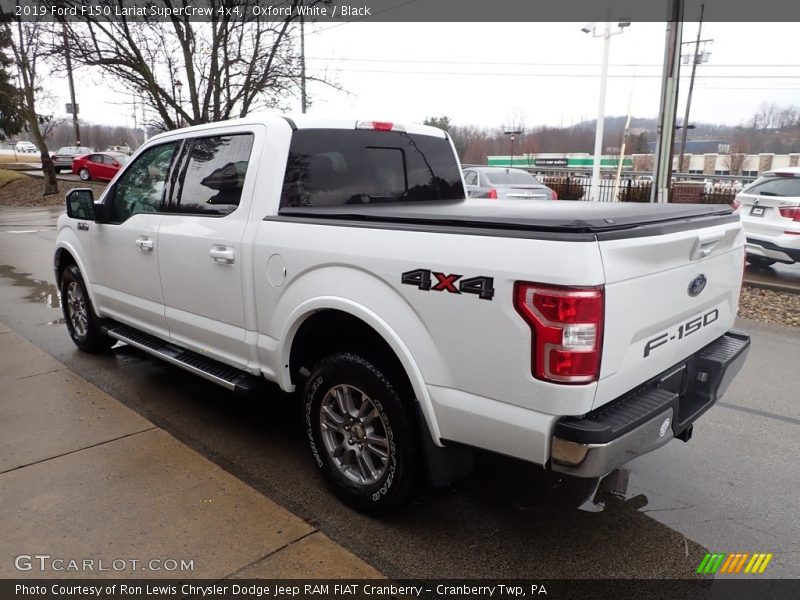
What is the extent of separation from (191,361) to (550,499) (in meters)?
2.39

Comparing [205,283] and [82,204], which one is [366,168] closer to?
[205,283]

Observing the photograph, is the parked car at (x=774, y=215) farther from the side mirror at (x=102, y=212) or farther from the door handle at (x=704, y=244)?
the side mirror at (x=102, y=212)

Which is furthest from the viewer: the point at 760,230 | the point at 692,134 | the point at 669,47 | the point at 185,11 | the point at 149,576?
the point at 692,134

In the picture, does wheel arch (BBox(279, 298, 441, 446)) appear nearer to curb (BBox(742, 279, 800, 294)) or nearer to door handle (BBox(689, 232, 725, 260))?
door handle (BBox(689, 232, 725, 260))

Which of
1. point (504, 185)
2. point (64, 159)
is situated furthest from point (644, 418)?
point (64, 159)

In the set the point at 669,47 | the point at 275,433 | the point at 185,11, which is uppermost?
the point at 185,11

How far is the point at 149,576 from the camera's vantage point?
2.56m

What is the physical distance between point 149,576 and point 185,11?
1453 cm

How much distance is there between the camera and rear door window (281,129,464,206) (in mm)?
3422

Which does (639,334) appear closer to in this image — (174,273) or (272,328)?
(272,328)

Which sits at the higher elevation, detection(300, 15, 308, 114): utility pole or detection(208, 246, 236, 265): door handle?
detection(300, 15, 308, 114): utility pole

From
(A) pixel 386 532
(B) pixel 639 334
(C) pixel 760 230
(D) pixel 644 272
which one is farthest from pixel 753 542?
(C) pixel 760 230

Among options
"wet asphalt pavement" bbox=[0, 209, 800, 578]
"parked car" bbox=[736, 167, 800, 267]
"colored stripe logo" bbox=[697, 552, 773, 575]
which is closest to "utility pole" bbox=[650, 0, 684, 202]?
"parked car" bbox=[736, 167, 800, 267]

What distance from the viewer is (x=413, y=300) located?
8.28 feet
